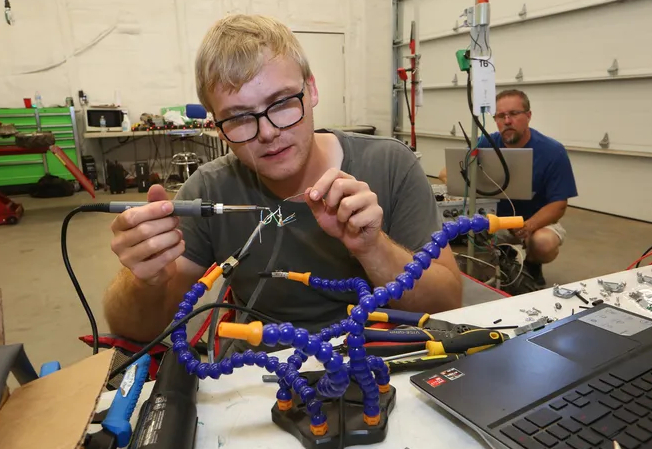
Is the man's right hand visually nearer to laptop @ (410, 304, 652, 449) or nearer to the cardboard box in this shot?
the cardboard box

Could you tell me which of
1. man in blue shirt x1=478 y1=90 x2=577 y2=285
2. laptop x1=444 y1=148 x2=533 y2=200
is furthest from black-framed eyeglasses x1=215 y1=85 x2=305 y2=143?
man in blue shirt x1=478 y1=90 x2=577 y2=285

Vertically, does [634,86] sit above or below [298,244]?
above

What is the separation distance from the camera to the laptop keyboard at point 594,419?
52 centimetres

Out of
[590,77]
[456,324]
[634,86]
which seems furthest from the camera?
[590,77]

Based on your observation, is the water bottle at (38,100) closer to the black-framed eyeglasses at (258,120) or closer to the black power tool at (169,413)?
the black-framed eyeglasses at (258,120)

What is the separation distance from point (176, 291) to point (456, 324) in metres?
0.69

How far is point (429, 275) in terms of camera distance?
1.02 m

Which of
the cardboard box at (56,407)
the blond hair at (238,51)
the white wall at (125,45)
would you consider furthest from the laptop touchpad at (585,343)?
the white wall at (125,45)

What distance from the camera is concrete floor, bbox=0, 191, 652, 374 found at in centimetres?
243

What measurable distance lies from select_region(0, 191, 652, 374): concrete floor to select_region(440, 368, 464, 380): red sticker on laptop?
5.79 ft

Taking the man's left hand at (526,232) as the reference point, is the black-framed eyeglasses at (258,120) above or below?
above

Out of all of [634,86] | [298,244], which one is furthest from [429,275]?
[634,86]

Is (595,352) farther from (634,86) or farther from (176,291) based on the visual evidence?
(634,86)

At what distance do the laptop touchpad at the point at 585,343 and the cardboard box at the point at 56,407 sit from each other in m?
0.67
